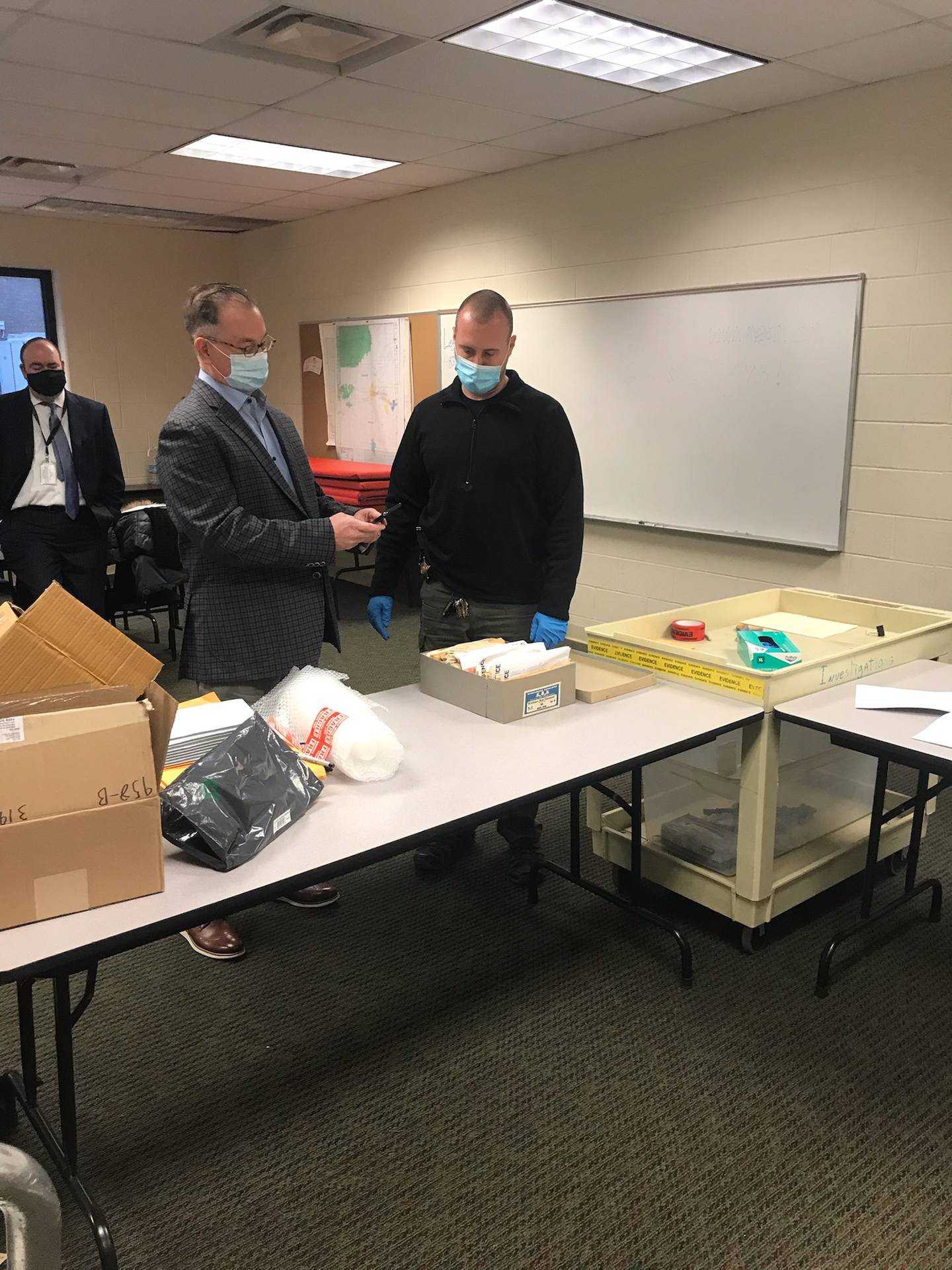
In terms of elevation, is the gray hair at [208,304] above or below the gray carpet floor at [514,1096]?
above

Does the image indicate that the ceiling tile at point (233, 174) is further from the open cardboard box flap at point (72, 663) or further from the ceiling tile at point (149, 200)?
the open cardboard box flap at point (72, 663)

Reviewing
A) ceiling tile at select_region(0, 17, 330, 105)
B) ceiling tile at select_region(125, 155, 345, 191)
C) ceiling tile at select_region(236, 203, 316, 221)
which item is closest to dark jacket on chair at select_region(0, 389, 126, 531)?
ceiling tile at select_region(0, 17, 330, 105)

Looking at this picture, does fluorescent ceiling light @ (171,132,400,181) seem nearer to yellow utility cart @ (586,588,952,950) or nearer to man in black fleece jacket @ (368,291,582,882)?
man in black fleece jacket @ (368,291,582,882)

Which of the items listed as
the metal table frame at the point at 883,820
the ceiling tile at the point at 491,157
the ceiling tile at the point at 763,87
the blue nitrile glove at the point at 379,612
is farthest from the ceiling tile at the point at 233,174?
the metal table frame at the point at 883,820

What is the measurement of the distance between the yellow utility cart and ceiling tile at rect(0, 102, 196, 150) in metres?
3.13

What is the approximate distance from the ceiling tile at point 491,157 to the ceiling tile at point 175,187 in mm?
1363

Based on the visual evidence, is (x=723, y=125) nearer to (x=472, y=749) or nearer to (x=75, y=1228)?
(x=472, y=749)

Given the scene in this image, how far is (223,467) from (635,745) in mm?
1081

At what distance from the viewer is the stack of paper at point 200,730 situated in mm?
1725

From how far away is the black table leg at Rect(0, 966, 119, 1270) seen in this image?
1.45 metres

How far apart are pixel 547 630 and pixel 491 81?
2.28 metres

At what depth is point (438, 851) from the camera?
282 cm

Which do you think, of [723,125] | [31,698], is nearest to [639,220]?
[723,125]

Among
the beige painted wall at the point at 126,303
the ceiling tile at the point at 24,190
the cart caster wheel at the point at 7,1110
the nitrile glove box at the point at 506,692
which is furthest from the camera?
the beige painted wall at the point at 126,303
